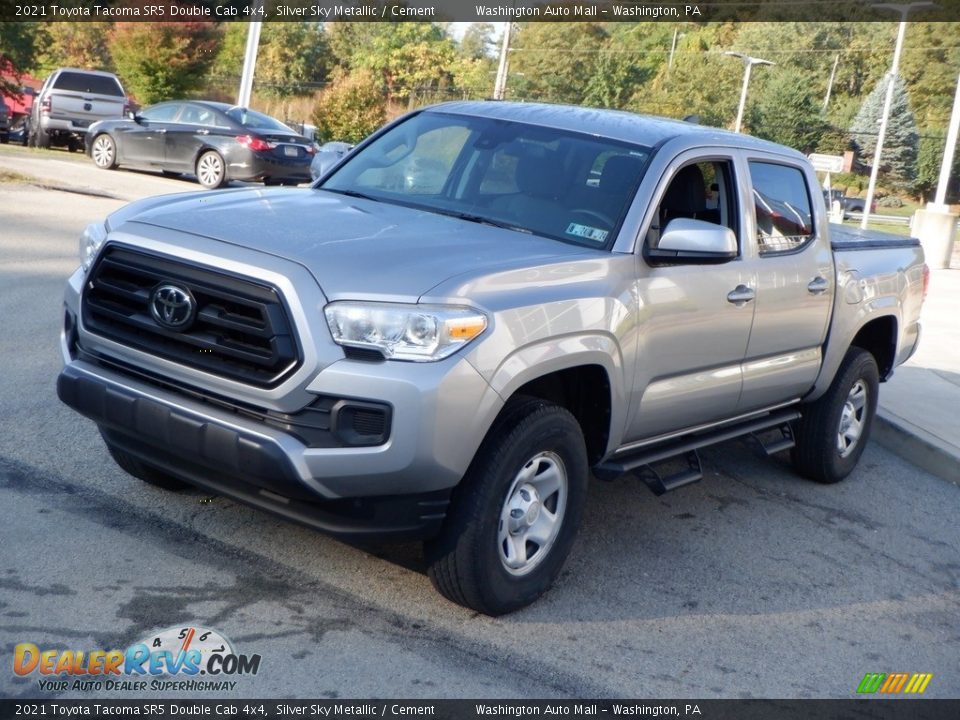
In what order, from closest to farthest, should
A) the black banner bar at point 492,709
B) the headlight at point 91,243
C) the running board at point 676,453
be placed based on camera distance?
1. the black banner bar at point 492,709
2. the headlight at point 91,243
3. the running board at point 676,453

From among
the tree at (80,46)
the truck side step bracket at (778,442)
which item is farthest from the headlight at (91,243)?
the tree at (80,46)

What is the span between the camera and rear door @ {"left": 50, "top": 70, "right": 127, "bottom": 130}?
2503cm

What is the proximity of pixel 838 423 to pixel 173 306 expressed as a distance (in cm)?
423

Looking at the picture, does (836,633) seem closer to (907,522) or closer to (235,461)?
(907,522)

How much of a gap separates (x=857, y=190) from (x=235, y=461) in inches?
2738

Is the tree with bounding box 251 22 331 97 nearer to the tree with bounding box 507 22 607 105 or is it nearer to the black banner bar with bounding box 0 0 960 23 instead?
the black banner bar with bounding box 0 0 960 23

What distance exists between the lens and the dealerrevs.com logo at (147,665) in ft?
12.2

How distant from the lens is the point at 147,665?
12.7 feet

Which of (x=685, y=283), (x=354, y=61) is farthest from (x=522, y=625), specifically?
(x=354, y=61)

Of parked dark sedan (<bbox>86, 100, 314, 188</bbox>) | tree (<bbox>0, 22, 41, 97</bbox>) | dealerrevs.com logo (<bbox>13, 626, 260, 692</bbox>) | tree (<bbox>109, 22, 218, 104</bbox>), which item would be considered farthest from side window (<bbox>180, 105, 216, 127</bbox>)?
tree (<bbox>109, 22, 218, 104</bbox>)

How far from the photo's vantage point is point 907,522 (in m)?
6.71

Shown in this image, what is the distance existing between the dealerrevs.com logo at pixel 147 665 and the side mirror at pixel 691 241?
2.35 metres

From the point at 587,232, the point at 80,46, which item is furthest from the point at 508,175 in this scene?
the point at 80,46

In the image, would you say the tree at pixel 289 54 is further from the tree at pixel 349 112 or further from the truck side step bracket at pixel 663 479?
the truck side step bracket at pixel 663 479
